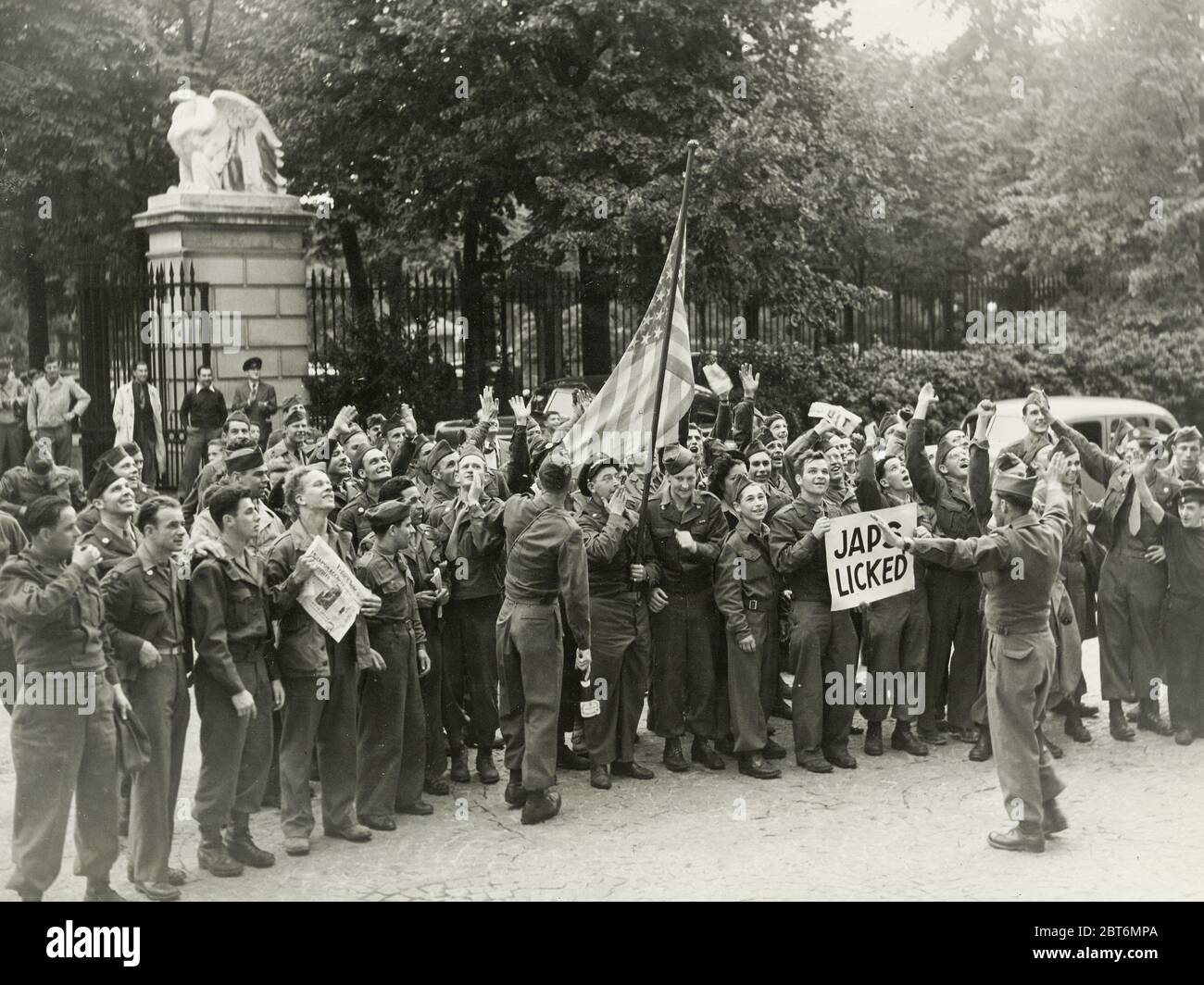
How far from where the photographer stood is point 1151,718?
33.9 ft

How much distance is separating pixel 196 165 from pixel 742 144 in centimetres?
771

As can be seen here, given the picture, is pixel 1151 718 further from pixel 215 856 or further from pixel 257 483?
pixel 215 856

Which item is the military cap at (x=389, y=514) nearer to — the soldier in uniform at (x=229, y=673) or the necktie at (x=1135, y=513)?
the soldier in uniform at (x=229, y=673)

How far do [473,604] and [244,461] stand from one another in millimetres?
1665

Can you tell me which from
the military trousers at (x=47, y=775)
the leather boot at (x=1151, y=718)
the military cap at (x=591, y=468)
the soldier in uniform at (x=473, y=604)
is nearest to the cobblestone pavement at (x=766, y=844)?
the soldier in uniform at (x=473, y=604)

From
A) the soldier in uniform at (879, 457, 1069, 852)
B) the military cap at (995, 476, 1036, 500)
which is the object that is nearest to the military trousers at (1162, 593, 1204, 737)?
the soldier in uniform at (879, 457, 1069, 852)

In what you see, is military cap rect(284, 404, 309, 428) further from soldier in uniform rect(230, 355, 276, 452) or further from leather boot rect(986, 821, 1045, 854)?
leather boot rect(986, 821, 1045, 854)

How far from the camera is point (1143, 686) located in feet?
33.4

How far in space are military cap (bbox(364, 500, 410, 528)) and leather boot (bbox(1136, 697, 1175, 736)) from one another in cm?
544

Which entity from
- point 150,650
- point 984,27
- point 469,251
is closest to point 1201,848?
point 150,650

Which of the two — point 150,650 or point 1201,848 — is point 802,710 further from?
point 150,650

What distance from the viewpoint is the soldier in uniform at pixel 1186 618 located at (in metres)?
10.0

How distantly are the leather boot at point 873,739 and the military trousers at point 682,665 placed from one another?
1.07 m

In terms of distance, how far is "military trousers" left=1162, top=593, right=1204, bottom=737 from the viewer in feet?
32.9
